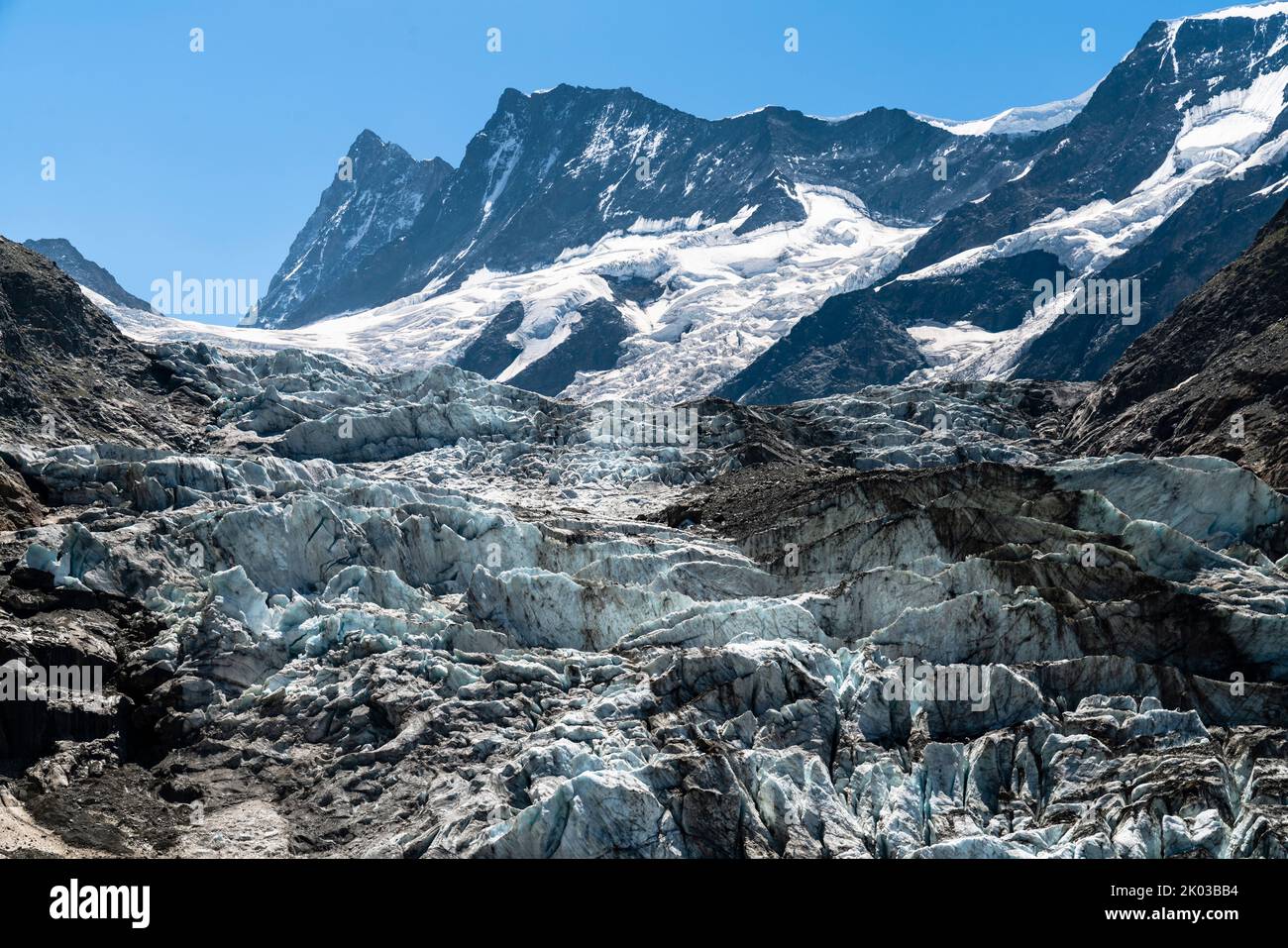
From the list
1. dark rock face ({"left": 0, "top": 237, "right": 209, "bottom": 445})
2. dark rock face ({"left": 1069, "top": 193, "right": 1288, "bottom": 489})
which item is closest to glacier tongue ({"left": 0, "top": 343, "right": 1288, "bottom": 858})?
dark rock face ({"left": 0, "top": 237, "right": 209, "bottom": 445})

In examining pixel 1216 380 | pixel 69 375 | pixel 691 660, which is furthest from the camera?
pixel 1216 380

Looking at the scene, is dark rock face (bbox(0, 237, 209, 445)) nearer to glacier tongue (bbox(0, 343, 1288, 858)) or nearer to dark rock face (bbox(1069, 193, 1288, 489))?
glacier tongue (bbox(0, 343, 1288, 858))

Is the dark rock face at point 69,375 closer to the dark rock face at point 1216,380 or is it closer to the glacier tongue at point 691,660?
the glacier tongue at point 691,660

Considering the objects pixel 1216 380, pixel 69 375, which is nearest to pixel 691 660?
pixel 69 375

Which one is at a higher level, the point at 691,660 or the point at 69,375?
the point at 69,375

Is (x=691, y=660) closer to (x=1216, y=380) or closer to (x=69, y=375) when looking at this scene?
(x=69, y=375)
